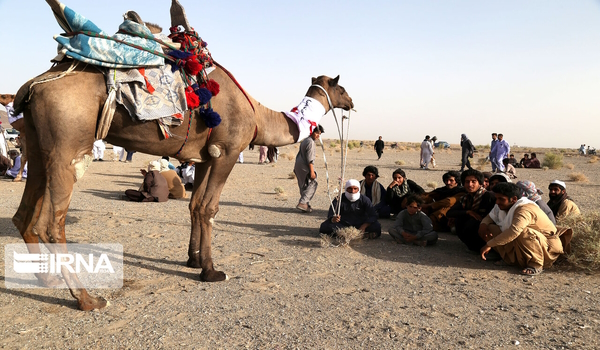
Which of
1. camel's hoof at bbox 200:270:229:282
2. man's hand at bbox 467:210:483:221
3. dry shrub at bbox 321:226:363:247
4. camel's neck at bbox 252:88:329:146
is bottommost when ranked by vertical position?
camel's hoof at bbox 200:270:229:282

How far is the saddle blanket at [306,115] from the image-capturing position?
5973mm

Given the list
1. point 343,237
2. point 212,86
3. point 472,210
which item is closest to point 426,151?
point 472,210

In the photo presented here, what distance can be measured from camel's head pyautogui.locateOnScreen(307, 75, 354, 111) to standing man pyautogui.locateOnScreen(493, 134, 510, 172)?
15.3 meters

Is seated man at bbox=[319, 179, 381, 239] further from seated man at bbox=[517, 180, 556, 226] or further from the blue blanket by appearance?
the blue blanket

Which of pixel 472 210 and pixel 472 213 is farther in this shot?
pixel 472 210

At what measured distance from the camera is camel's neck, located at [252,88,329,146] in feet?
18.4

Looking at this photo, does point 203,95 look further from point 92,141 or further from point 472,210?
point 472,210

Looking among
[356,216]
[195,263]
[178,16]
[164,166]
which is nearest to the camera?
[178,16]

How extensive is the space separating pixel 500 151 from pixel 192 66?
720 inches

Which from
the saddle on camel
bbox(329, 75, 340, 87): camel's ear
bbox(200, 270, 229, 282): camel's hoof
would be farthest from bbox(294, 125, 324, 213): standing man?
bbox(200, 270, 229, 282): camel's hoof

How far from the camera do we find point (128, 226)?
758cm

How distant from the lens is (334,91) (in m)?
6.53

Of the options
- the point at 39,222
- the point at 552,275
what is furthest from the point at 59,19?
the point at 552,275

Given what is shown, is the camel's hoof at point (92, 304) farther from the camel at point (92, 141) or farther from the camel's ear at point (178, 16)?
the camel's ear at point (178, 16)
